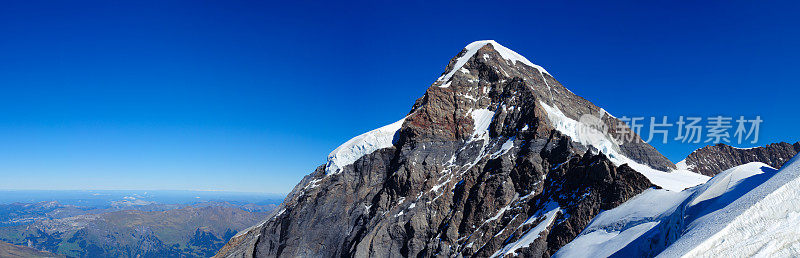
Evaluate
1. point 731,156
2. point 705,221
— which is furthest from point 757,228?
point 731,156

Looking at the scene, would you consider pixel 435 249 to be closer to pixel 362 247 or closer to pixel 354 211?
pixel 362 247

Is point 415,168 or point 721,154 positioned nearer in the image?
Result: point 415,168

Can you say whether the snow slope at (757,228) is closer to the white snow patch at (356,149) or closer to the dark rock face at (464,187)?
the dark rock face at (464,187)

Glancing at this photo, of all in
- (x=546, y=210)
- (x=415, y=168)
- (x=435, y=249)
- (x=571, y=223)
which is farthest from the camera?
(x=415, y=168)

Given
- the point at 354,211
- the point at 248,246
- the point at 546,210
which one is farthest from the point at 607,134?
the point at 248,246

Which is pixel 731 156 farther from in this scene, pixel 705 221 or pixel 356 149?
pixel 705 221

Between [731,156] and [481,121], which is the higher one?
[481,121]
